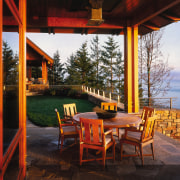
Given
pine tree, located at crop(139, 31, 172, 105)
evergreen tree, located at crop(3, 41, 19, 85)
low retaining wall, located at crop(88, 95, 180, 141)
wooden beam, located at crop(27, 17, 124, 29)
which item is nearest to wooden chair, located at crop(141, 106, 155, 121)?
low retaining wall, located at crop(88, 95, 180, 141)

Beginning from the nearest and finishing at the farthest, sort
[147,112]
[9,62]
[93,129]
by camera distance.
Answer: [93,129]
[147,112]
[9,62]

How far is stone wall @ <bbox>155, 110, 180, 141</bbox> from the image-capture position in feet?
23.9

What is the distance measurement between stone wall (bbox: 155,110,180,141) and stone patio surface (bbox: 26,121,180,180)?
311cm

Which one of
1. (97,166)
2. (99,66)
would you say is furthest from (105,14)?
(99,66)

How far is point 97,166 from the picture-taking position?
3221mm

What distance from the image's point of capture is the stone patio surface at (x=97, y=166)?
2.86m

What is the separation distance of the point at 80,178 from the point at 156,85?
40.9 feet

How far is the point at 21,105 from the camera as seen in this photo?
273 centimetres

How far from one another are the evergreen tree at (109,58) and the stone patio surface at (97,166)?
78.9ft

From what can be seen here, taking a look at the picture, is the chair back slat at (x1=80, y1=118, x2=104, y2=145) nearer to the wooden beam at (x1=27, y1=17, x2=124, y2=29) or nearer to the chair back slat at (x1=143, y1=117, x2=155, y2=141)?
the chair back slat at (x1=143, y1=117, x2=155, y2=141)

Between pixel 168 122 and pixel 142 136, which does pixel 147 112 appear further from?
pixel 168 122

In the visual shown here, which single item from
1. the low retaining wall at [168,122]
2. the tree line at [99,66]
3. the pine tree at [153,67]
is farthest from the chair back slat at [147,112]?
the tree line at [99,66]

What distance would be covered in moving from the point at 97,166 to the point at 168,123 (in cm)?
523

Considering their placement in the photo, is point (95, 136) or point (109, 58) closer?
point (95, 136)
